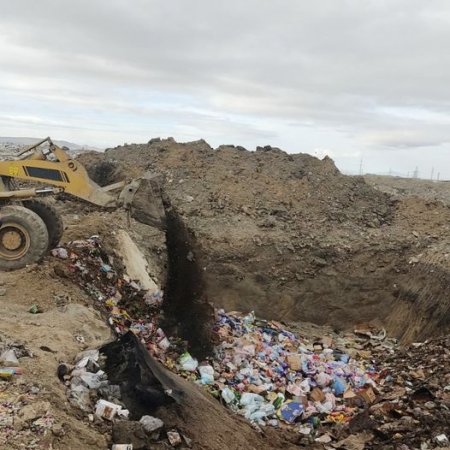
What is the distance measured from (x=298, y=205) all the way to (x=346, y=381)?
629 cm

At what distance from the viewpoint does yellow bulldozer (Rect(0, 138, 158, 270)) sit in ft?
23.9

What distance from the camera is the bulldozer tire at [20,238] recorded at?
23.8 ft

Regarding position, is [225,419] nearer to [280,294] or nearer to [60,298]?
[60,298]

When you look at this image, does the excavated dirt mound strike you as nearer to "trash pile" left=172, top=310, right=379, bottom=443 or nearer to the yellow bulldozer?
"trash pile" left=172, top=310, right=379, bottom=443

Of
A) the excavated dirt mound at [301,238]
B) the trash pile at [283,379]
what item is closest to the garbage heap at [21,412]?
the trash pile at [283,379]

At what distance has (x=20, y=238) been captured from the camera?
7.32 meters

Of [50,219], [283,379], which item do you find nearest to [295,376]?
[283,379]

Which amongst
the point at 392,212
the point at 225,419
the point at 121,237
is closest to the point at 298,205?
the point at 392,212

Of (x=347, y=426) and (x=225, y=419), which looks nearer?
(x=225, y=419)

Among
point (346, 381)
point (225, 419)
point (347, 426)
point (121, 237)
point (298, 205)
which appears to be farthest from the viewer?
point (298, 205)

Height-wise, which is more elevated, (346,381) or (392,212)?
(392,212)

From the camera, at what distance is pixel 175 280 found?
A: 8.45 m

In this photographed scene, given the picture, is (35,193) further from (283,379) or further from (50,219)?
(283,379)

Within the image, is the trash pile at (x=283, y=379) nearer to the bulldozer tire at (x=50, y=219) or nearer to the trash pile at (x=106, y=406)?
the trash pile at (x=106, y=406)
